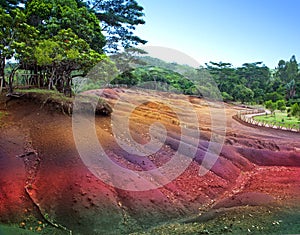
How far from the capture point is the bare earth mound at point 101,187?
672 centimetres

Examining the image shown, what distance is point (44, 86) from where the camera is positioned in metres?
14.1

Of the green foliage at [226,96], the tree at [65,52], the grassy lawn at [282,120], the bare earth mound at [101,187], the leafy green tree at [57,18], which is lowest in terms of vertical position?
the bare earth mound at [101,187]

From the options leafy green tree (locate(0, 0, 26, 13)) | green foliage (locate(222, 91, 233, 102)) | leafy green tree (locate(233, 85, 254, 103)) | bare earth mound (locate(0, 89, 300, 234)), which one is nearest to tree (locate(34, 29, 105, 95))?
bare earth mound (locate(0, 89, 300, 234))

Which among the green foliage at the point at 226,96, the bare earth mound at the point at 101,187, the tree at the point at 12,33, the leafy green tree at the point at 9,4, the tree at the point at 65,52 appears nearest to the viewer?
the bare earth mound at the point at 101,187

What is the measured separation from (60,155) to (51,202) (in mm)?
1740

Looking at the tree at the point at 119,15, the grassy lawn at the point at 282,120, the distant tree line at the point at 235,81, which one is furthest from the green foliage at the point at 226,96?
the tree at the point at 119,15

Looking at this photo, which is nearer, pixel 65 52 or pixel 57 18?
pixel 65 52

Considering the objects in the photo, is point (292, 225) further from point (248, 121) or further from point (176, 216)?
point (248, 121)

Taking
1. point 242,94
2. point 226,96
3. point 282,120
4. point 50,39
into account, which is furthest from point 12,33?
point 242,94

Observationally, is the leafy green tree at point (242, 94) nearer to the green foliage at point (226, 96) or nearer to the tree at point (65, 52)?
the green foliage at point (226, 96)

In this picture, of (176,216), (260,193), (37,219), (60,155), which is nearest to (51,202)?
(37,219)

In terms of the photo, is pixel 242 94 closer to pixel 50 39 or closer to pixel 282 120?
pixel 282 120

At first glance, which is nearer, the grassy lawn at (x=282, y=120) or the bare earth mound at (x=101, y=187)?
the bare earth mound at (x=101, y=187)

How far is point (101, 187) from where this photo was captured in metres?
7.70
